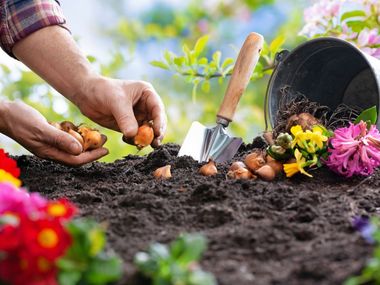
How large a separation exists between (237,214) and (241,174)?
0.32 m

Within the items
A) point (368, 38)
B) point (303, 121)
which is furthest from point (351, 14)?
point (303, 121)

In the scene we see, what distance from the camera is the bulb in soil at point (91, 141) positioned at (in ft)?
4.61

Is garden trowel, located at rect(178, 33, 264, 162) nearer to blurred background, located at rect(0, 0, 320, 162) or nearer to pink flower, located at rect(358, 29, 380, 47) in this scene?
pink flower, located at rect(358, 29, 380, 47)

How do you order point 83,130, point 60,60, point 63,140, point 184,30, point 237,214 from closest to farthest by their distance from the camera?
1. point 237,214
2. point 63,140
3. point 83,130
4. point 60,60
5. point 184,30

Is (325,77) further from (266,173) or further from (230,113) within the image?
(266,173)

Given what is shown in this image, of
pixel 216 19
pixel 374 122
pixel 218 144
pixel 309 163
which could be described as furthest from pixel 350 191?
pixel 216 19

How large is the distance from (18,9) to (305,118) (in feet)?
2.57

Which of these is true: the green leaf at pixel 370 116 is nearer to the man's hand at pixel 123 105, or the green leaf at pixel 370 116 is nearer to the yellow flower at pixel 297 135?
the yellow flower at pixel 297 135

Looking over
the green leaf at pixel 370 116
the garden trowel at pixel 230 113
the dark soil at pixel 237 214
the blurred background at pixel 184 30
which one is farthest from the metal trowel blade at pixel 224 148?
the blurred background at pixel 184 30

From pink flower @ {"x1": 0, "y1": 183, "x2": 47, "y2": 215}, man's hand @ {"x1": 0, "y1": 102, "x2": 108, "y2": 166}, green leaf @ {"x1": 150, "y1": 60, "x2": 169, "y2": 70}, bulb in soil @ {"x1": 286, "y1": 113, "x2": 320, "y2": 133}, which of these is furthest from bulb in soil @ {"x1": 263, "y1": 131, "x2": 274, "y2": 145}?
pink flower @ {"x1": 0, "y1": 183, "x2": 47, "y2": 215}

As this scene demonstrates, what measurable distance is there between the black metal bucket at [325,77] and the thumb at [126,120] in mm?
382

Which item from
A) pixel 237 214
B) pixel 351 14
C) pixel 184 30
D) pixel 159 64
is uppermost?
pixel 184 30

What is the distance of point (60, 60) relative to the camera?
1557mm

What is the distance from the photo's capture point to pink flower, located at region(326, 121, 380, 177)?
1287mm
